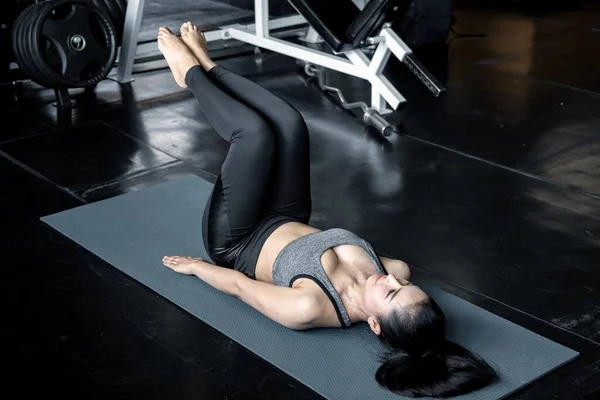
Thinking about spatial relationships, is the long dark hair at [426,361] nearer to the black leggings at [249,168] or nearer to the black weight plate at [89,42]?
the black leggings at [249,168]

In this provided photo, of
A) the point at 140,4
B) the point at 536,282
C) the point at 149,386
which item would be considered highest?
the point at 140,4

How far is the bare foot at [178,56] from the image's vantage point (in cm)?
267

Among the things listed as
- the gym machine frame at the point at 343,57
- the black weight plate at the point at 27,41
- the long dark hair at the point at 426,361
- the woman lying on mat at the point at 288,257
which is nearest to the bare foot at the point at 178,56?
the woman lying on mat at the point at 288,257

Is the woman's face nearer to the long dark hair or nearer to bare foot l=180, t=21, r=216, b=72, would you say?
the long dark hair

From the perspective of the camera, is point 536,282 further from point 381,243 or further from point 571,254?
point 381,243

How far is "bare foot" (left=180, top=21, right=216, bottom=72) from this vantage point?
107 inches

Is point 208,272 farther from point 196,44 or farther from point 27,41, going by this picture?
point 27,41

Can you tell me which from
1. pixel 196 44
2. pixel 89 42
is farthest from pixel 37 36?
pixel 196 44

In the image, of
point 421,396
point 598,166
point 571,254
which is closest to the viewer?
point 421,396

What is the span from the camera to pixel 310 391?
218 cm

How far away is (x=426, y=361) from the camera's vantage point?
212cm

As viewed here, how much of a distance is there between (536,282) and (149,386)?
1.31 meters

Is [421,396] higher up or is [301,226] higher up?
[301,226]

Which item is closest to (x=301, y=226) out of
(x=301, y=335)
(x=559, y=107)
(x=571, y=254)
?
(x=301, y=335)
